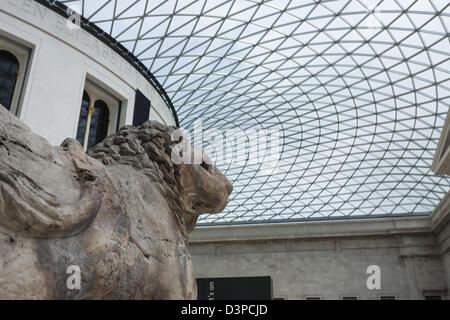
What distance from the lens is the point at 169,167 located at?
4.25 metres

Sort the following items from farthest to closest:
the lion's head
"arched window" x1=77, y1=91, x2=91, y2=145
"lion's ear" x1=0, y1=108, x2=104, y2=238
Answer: "arched window" x1=77, y1=91, x2=91, y2=145, the lion's head, "lion's ear" x1=0, y1=108, x2=104, y2=238

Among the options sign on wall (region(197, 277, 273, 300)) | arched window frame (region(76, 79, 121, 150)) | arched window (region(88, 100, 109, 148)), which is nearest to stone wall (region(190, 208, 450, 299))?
sign on wall (region(197, 277, 273, 300))

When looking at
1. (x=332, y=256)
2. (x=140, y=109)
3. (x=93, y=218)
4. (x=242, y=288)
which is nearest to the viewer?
(x=93, y=218)

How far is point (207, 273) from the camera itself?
33188mm

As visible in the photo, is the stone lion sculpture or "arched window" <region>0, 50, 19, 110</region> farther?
"arched window" <region>0, 50, 19, 110</region>

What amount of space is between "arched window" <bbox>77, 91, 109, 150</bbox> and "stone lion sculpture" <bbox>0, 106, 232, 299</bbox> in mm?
15115

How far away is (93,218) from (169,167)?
1.54m

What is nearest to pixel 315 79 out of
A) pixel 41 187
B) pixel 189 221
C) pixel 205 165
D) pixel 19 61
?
pixel 19 61

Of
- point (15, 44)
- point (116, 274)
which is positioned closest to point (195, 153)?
point (116, 274)

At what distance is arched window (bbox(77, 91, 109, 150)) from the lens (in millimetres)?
18328

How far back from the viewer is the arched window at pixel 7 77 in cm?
1562

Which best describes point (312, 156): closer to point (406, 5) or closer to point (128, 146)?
point (406, 5)

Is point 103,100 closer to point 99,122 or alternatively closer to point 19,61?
point 99,122

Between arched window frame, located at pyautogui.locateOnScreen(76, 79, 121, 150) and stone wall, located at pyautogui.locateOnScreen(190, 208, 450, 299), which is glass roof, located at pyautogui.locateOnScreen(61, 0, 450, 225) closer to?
arched window frame, located at pyautogui.locateOnScreen(76, 79, 121, 150)
